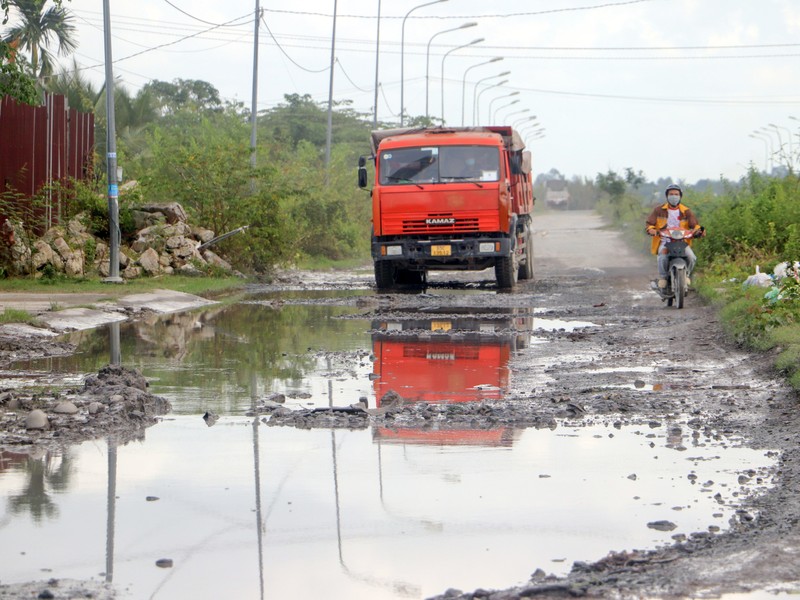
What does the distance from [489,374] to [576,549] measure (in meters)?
5.60

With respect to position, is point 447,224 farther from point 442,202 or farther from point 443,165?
point 443,165

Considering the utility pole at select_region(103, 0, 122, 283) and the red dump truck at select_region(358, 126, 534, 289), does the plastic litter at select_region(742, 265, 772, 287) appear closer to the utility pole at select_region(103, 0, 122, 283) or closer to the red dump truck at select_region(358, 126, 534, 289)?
the red dump truck at select_region(358, 126, 534, 289)

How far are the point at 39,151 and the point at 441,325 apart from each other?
10728 millimetres

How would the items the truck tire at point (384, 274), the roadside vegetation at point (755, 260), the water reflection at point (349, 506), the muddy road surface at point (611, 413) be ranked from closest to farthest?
the muddy road surface at point (611, 413), the water reflection at point (349, 506), the roadside vegetation at point (755, 260), the truck tire at point (384, 274)

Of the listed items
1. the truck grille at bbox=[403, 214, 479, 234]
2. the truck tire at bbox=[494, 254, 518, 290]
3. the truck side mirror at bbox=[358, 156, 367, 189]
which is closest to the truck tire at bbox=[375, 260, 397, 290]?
the truck grille at bbox=[403, 214, 479, 234]

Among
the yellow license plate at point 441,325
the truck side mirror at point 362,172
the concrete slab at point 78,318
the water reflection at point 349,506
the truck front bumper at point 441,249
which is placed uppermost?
the truck side mirror at point 362,172

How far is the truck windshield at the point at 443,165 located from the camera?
22.8 meters

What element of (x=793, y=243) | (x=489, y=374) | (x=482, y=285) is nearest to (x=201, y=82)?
(x=482, y=285)

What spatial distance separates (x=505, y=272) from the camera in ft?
76.7

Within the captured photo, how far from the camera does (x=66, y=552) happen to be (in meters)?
5.27

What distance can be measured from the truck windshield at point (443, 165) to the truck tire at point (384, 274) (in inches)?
62.2

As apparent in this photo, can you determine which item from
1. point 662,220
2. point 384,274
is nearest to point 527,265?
point 384,274

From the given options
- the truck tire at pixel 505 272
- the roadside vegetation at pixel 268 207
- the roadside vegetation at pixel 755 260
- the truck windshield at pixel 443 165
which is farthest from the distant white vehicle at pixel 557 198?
the truck windshield at pixel 443 165

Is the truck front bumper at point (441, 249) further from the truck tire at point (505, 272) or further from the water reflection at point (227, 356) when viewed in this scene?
the water reflection at point (227, 356)
